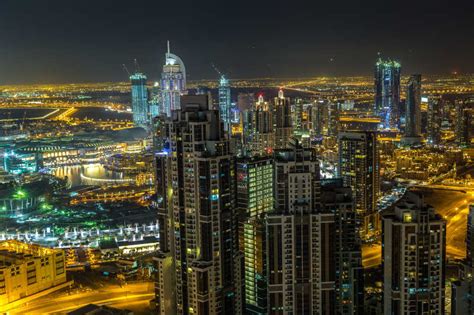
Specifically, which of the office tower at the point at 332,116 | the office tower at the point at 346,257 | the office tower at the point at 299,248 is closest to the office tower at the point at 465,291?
the office tower at the point at 346,257

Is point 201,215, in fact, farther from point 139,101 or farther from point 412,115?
point 139,101

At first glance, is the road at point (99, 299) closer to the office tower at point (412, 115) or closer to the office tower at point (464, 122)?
the office tower at point (464, 122)

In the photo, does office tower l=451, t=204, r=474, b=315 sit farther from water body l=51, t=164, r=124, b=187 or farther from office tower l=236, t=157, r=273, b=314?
water body l=51, t=164, r=124, b=187

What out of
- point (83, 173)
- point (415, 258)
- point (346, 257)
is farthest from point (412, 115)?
point (415, 258)

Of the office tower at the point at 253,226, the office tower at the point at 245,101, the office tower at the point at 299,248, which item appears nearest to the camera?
the office tower at the point at 299,248

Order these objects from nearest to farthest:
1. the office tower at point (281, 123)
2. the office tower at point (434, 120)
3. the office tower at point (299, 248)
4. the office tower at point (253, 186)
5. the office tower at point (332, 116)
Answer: the office tower at point (299, 248)
the office tower at point (253, 186)
the office tower at point (281, 123)
the office tower at point (332, 116)
the office tower at point (434, 120)
